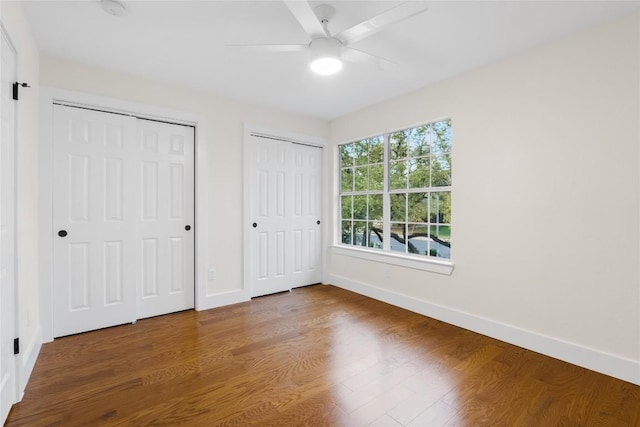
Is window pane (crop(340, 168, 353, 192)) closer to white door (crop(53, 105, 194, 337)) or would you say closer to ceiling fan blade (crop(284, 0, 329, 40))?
white door (crop(53, 105, 194, 337))

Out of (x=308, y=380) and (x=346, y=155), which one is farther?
(x=346, y=155)

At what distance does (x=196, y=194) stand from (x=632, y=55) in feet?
12.5

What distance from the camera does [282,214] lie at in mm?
4238

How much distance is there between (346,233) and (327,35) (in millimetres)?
2931

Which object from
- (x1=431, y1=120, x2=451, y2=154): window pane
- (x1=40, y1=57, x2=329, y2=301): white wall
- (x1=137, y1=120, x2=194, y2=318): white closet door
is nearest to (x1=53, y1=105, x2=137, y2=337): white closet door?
(x1=137, y1=120, x2=194, y2=318): white closet door

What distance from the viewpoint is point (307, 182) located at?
4.48 metres

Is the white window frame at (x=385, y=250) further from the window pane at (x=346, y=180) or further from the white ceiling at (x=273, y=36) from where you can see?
the white ceiling at (x=273, y=36)

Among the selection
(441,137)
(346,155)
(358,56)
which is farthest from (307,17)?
(346,155)

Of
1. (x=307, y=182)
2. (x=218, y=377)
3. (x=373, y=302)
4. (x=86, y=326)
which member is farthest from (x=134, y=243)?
(x=373, y=302)

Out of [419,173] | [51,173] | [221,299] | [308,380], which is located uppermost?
[419,173]

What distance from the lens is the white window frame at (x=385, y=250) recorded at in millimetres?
3250

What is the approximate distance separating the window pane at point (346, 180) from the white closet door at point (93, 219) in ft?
8.72

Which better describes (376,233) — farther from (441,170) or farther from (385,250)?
(441,170)

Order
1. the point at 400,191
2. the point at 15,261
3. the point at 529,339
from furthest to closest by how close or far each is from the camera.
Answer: the point at 400,191
the point at 529,339
the point at 15,261
